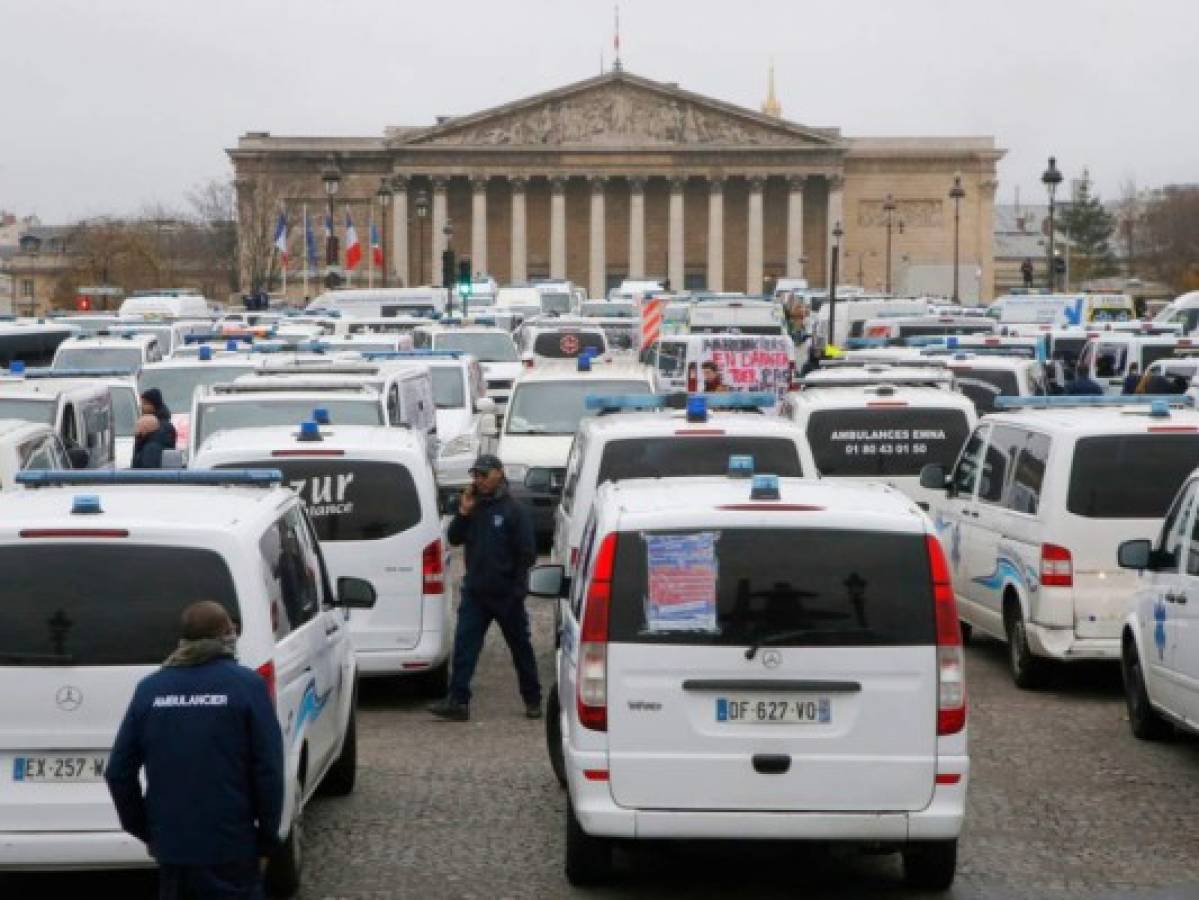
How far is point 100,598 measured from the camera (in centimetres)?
953

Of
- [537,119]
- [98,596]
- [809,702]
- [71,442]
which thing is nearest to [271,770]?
[98,596]

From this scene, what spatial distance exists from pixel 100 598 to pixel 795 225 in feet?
425

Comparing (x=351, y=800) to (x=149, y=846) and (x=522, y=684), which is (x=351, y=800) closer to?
(x=522, y=684)

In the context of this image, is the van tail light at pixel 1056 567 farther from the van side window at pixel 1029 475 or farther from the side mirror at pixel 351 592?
the side mirror at pixel 351 592

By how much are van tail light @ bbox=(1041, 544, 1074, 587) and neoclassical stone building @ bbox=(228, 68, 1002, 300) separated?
11971 centimetres

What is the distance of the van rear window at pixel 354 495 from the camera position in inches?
606

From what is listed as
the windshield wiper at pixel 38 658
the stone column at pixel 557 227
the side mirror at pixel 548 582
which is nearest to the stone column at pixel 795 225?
the stone column at pixel 557 227

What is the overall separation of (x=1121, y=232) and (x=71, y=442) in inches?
6606

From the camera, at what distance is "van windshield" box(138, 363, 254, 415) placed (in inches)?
1138

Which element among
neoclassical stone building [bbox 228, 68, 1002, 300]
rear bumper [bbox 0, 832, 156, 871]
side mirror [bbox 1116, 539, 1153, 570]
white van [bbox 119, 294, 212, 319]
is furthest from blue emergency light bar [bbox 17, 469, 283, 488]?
neoclassical stone building [bbox 228, 68, 1002, 300]

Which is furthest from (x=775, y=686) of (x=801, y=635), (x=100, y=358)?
(x=100, y=358)

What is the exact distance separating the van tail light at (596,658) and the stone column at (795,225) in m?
128

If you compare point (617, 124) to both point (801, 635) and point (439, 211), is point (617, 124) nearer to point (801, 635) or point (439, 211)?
point (439, 211)

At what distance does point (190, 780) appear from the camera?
7.72 meters
